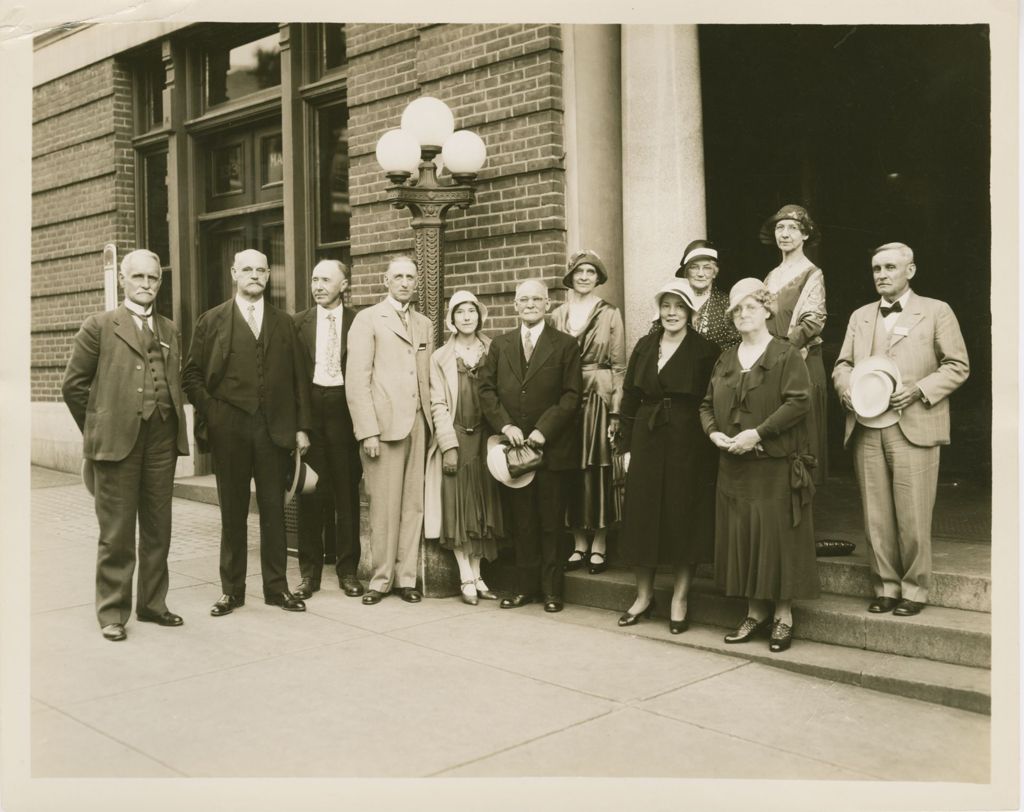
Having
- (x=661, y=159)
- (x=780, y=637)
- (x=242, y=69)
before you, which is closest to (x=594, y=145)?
(x=661, y=159)

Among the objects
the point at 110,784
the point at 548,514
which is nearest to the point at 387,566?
the point at 548,514

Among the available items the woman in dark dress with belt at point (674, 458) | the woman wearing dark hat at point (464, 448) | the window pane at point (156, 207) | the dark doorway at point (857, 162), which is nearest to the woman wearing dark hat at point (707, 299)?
the woman in dark dress with belt at point (674, 458)

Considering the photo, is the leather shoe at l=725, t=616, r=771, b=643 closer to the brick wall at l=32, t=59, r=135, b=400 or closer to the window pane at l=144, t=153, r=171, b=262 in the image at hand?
the window pane at l=144, t=153, r=171, b=262

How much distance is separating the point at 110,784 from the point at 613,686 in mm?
2211

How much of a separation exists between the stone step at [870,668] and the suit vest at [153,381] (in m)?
2.95

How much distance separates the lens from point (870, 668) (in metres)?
4.71

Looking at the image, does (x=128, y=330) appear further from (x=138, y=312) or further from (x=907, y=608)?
(x=907, y=608)

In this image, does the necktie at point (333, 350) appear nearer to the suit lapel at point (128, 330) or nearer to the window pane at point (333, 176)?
the suit lapel at point (128, 330)

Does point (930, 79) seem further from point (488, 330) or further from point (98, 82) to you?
point (98, 82)

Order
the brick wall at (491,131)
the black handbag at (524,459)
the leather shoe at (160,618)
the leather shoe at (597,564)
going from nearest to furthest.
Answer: the leather shoe at (160,618), the black handbag at (524,459), the leather shoe at (597,564), the brick wall at (491,131)

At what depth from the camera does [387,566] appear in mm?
6301

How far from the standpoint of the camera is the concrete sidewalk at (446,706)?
390 centimetres

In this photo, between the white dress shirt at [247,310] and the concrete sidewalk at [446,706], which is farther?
the white dress shirt at [247,310]

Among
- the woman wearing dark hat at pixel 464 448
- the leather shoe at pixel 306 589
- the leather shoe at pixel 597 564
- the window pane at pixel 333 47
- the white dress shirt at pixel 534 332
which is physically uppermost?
the window pane at pixel 333 47
